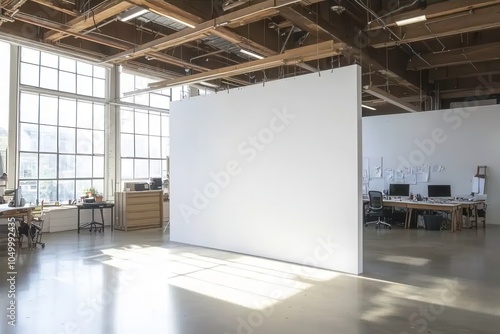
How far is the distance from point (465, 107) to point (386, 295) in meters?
8.07

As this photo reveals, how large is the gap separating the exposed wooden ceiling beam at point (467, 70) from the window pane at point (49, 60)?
9.57 metres

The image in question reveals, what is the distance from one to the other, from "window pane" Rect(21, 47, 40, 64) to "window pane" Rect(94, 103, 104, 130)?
168 cm

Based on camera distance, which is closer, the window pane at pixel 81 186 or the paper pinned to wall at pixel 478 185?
the window pane at pixel 81 186

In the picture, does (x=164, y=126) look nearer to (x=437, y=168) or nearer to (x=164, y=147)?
(x=164, y=147)

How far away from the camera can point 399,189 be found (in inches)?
410

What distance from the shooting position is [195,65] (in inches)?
301

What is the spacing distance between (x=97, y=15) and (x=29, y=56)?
4455 millimetres

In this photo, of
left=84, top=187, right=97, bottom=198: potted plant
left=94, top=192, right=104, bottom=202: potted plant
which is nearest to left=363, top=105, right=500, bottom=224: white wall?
left=94, top=192, right=104, bottom=202: potted plant

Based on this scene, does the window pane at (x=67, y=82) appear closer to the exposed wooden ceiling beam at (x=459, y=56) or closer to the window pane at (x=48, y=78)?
the window pane at (x=48, y=78)

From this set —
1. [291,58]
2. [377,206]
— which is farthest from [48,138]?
[377,206]

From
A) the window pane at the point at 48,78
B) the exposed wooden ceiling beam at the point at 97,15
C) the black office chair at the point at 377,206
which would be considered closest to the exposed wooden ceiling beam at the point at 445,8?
the exposed wooden ceiling beam at the point at 97,15

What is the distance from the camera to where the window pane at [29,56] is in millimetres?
8305

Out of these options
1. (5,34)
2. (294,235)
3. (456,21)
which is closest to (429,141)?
(456,21)

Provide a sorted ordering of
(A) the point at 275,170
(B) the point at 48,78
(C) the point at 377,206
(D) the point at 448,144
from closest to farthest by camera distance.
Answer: (A) the point at 275,170 → (B) the point at 48,78 → (C) the point at 377,206 → (D) the point at 448,144
